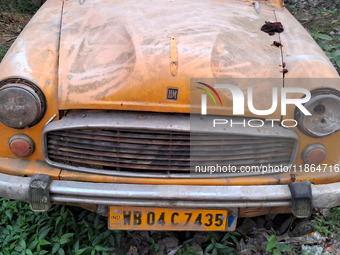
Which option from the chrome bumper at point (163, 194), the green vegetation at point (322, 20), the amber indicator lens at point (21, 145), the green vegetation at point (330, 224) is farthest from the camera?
the green vegetation at point (322, 20)

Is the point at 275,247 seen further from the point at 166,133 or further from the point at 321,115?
the point at 166,133

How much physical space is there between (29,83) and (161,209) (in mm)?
1008

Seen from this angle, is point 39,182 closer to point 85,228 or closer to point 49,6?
point 85,228

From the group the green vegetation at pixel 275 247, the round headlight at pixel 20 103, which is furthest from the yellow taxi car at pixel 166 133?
the green vegetation at pixel 275 247

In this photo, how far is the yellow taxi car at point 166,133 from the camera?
2.15 m

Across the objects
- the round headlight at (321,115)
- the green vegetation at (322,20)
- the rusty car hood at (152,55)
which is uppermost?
the rusty car hood at (152,55)

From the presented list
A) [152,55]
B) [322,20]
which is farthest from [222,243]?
[322,20]

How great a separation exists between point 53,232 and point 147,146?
1.12 metres

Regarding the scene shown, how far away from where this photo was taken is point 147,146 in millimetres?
2166

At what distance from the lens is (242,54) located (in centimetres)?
242

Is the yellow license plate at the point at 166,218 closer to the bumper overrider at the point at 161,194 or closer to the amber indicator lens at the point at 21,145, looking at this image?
the bumper overrider at the point at 161,194

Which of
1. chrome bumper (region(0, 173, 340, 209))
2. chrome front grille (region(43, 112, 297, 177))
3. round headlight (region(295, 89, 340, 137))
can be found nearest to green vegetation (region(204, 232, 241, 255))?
chrome bumper (region(0, 173, 340, 209))

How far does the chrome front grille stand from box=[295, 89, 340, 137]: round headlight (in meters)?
0.11

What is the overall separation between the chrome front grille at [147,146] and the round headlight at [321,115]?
0.38 ft
